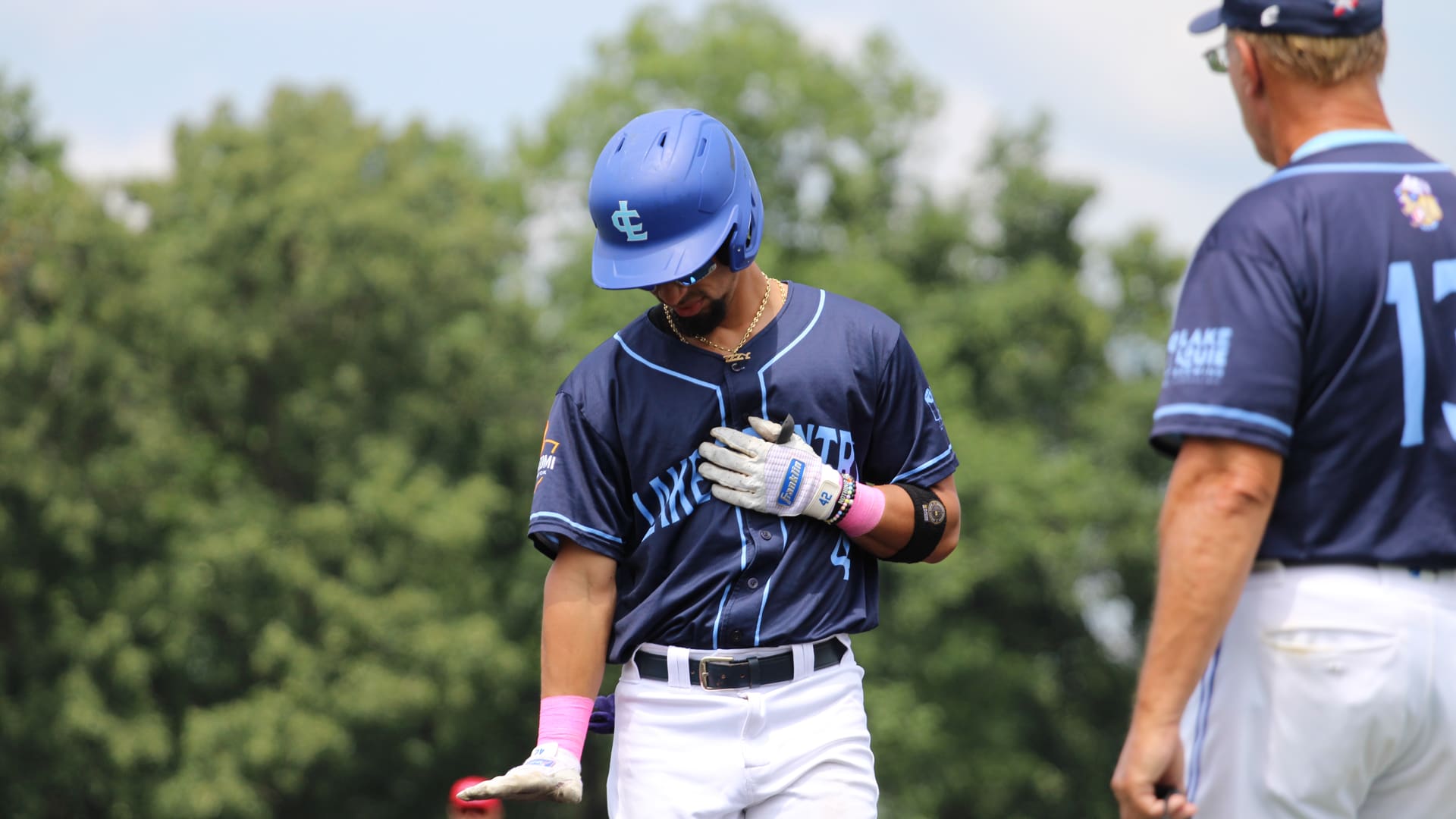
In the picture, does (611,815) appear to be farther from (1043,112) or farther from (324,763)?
(1043,112)

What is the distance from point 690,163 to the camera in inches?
170

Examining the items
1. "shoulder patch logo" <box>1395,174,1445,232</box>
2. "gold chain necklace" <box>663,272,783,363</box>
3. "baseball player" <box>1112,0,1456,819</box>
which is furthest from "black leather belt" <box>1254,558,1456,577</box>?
"gold chain necklace" <box>663,272,783,363</box>

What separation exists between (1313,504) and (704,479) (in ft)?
5.65

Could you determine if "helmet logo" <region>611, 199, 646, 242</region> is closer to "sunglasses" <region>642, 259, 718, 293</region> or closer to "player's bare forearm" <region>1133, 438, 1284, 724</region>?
"sunglasses" <region>642, 259, 718, 293</region>

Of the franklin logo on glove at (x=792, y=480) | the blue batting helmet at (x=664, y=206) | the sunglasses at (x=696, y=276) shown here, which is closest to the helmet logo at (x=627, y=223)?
the blue batting helmet at (x=664, y=206)

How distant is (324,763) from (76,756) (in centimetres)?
406

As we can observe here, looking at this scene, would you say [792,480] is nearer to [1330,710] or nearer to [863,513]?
[863,513]

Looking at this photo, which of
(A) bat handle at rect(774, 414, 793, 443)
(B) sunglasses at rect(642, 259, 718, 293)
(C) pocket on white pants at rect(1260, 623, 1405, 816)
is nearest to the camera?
(C) pocket on white pants at rect(1260, 623, 1405, 816)

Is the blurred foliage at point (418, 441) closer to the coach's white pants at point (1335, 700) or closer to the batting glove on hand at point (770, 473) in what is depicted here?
the batting glove on hand at point (770, 473)

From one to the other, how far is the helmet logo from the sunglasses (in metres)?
0.14

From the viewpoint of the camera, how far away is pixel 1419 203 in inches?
127

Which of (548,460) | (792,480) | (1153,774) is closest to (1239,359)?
(1153,774)

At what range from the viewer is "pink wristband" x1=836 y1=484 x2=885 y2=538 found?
4.41 metres

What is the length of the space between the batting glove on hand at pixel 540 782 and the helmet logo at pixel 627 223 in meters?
1.36
